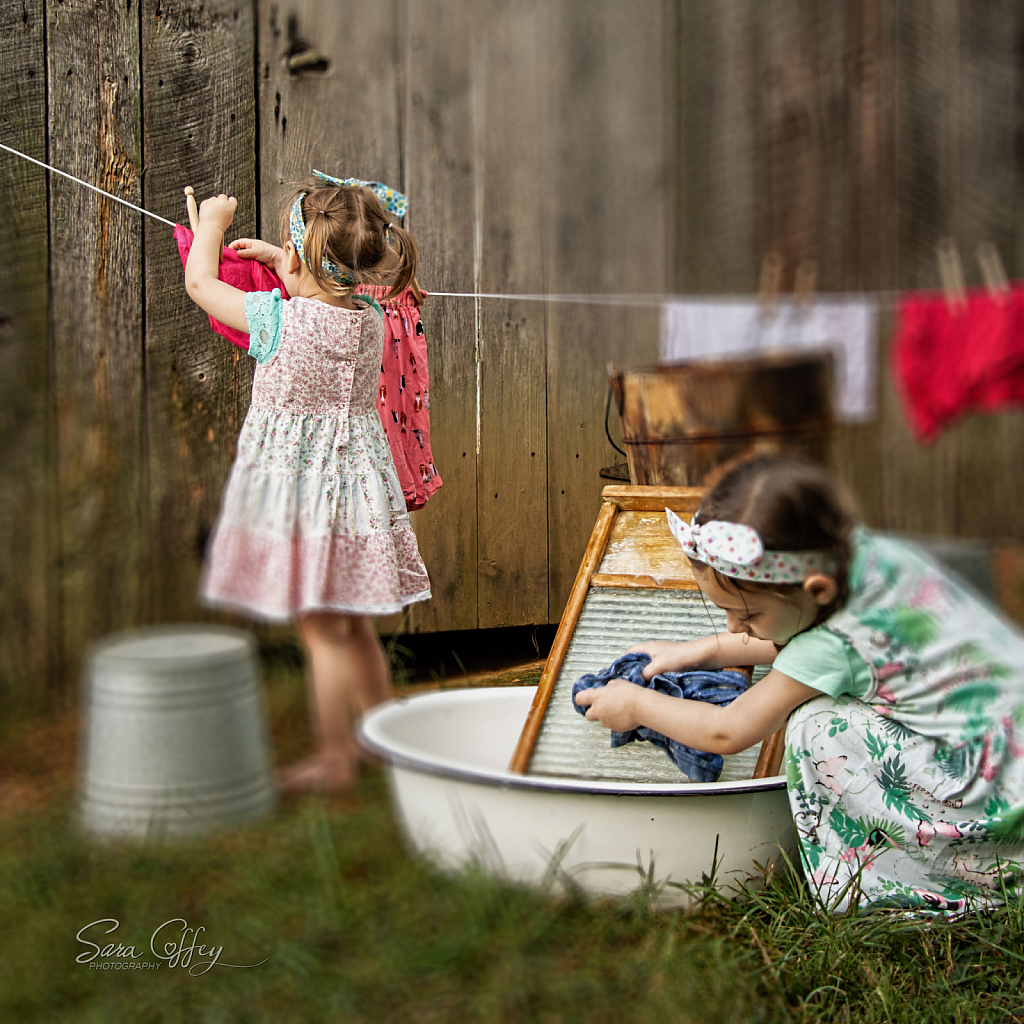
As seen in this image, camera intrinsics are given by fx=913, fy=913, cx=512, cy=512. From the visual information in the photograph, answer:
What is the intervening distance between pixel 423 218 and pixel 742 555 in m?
0.63

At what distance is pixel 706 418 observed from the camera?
135 cm

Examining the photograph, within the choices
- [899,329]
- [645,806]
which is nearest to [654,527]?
[645,806]

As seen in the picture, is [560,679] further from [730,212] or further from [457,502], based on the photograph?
[730,212]

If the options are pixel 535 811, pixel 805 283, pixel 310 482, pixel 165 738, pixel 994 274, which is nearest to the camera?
pixel 165 738

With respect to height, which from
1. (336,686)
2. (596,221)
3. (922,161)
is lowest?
(336,686)

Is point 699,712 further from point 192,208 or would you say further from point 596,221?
point 192,208

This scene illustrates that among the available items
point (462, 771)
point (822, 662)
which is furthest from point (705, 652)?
point (462, 771)

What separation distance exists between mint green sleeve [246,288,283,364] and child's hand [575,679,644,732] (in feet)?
2.16

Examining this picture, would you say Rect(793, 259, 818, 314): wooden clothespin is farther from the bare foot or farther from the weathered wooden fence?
the bare foot

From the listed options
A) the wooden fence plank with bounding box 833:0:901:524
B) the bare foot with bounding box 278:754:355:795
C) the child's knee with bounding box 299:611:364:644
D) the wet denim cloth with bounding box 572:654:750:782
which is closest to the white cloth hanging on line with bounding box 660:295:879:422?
the wooden fence plank with bounding box 833:0:901:524

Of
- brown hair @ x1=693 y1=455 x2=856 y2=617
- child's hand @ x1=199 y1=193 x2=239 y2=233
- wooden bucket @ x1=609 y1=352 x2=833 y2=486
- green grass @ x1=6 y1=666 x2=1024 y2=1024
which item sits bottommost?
green grass @ x1=6 y1=666 x2=1024 y2=1024

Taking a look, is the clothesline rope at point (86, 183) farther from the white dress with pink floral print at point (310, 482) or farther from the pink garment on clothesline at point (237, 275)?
the white dress with pink floral print at point (310, 482)

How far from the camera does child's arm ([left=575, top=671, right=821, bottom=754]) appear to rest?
1.34 meters

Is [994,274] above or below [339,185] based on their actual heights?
above
